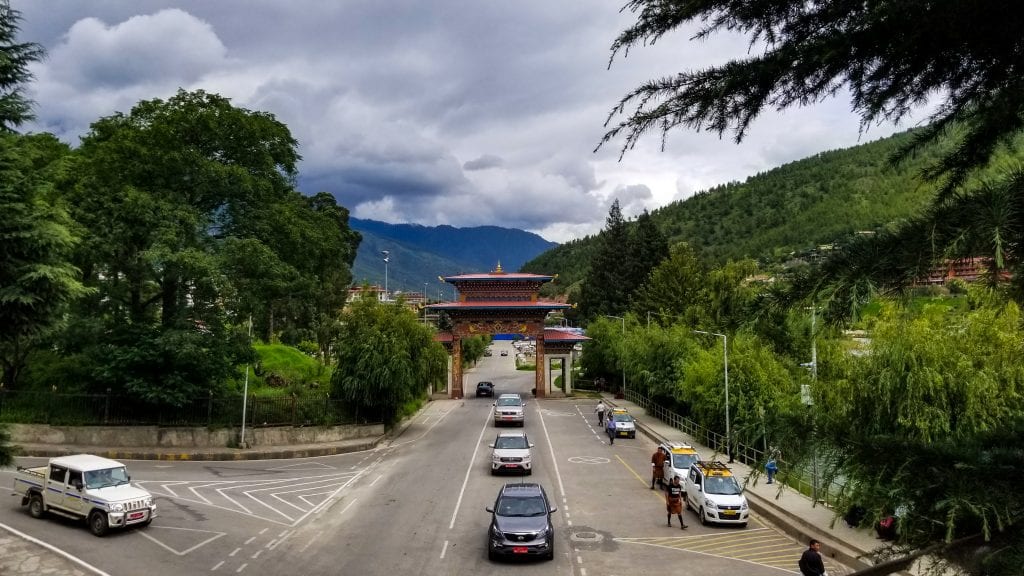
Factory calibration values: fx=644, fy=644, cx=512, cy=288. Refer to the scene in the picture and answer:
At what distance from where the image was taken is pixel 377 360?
3039 centimetres

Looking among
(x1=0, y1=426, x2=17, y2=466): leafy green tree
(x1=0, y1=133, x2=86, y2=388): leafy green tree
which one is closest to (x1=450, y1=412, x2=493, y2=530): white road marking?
(x1=0, y1=426, x2=17, y2=466): leafy green tree

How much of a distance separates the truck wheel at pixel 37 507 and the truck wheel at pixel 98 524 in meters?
2.14

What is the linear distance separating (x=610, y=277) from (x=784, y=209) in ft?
302

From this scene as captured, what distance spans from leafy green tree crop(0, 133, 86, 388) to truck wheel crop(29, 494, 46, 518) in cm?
671

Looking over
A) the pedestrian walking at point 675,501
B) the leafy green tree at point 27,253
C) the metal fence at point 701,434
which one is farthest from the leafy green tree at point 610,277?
the leafy green tree at point 27,253

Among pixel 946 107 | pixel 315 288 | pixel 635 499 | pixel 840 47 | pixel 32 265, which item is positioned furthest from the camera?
pixel 315 288

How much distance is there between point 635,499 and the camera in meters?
20.0

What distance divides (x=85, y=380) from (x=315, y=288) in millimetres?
10760

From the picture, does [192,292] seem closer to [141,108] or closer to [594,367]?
[141,108]

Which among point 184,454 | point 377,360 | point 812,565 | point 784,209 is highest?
point 784,209

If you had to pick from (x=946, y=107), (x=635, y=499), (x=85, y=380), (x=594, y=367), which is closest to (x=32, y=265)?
(x=946, y=107)

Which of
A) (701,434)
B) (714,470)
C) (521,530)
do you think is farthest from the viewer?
Answer: (701,434)

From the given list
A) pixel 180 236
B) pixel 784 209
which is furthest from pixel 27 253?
pixel 784 209

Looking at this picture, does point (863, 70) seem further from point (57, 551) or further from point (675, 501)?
point (57, 551)
